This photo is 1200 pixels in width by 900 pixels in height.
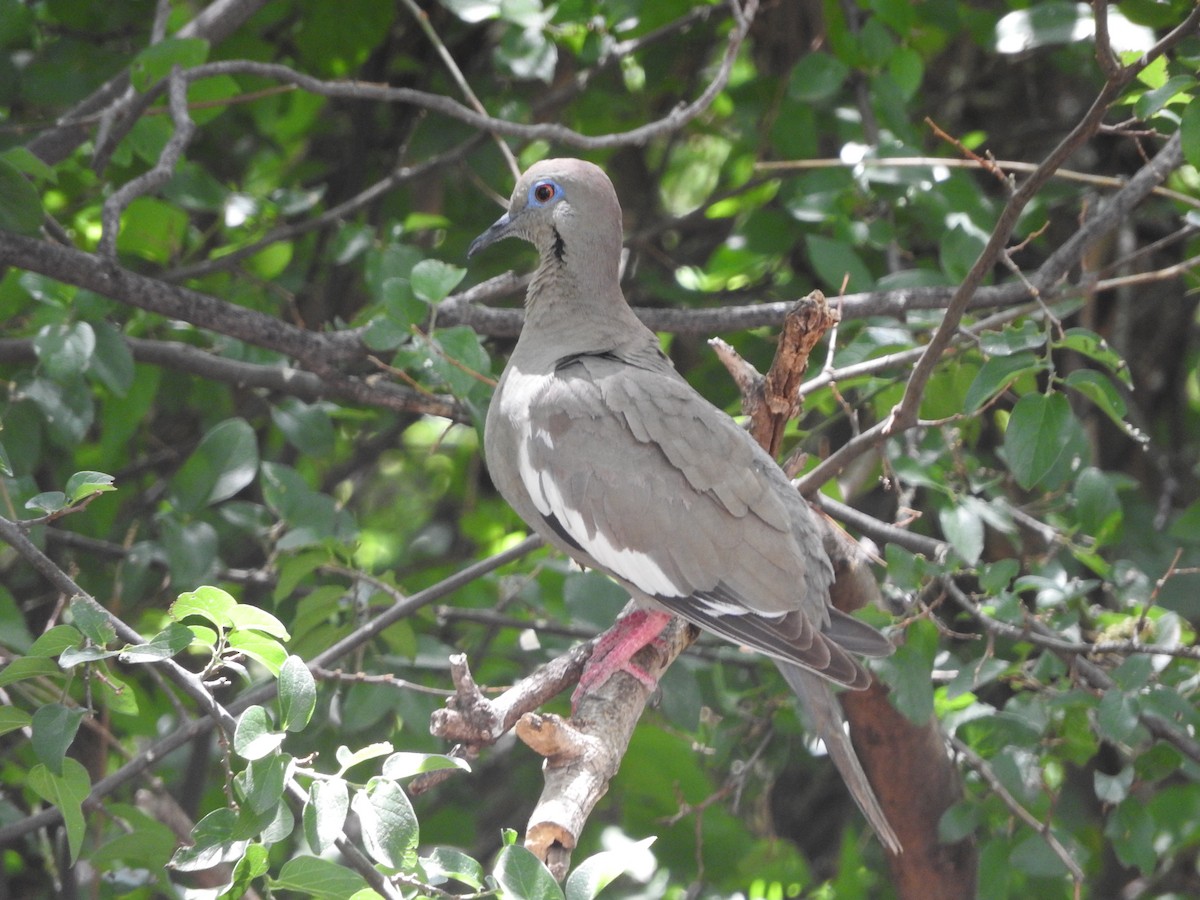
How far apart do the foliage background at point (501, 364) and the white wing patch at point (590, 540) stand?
8.6 inches

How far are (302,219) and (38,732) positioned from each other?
8.15 feet

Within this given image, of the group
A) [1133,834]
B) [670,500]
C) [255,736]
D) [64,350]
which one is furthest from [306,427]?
[1133,834]

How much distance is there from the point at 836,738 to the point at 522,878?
39.6 inches

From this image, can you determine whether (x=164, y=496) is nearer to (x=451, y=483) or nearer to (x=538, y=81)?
(x=451, y=483)

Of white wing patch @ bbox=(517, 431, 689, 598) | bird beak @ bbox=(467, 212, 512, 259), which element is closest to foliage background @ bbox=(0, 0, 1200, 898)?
bird beak @ bbox=(467, 212, 512, 259)

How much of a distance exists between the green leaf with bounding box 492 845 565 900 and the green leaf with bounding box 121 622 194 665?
44 centimetres

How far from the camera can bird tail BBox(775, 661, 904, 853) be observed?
2.12m

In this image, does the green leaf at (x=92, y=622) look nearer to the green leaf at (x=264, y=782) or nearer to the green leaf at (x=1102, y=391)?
the green leaf at (x=264, y=782)

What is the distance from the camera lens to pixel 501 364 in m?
3.32

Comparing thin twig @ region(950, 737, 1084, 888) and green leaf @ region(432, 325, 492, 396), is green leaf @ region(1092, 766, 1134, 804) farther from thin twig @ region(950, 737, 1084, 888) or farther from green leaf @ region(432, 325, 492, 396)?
green leaf @ region(432, 325, 492, 396)

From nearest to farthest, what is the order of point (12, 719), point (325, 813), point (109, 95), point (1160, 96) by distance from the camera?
point (325, 813) < point (12, 719) < point (1160, 96) < point (109, 95)

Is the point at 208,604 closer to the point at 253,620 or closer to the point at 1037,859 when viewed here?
the point at 253,620

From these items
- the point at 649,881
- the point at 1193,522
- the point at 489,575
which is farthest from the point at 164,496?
the point at 1193,522

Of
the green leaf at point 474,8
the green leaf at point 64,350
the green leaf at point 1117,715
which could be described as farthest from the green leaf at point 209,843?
the green leaf at point 474,8
